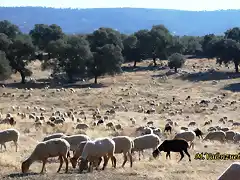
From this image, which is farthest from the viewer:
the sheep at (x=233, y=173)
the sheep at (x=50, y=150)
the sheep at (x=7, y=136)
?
the sheep at (x=7, y=136)

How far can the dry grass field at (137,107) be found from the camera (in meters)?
16.6

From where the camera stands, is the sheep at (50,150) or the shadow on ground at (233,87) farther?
the shadow on ground at (233,87)

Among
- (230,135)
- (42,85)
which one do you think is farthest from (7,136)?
(42,85)

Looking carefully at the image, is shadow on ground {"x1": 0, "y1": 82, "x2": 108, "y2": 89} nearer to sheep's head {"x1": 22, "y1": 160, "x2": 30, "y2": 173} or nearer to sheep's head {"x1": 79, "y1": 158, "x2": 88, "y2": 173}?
sheep's head {"x1": 22, "y1": 160, "x2": 30, "y2": 173}

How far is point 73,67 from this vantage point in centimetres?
7394

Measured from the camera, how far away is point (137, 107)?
5216 cm

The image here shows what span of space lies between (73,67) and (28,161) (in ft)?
191

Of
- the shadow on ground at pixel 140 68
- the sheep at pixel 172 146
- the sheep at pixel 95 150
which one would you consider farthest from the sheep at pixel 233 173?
the shadow on ground at pixel 140 68

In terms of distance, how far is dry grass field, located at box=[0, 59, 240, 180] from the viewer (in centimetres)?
1656

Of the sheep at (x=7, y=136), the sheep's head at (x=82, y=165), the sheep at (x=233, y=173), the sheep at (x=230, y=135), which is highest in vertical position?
the sheep at (x=233, y=173)

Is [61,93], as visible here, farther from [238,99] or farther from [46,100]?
[238,99]

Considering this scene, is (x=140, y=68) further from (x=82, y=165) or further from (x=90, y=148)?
(x=82, y=165)

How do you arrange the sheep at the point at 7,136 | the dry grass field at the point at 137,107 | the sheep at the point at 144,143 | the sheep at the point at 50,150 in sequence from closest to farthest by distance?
1. the sheep at the point at 50,150
2. the dry grass field at the point at 137,107
3. the sheep at the point at 144,143
4. the sheep at the point at 7,136

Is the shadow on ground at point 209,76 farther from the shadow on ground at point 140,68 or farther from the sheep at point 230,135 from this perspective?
the sheep at point 230,135
